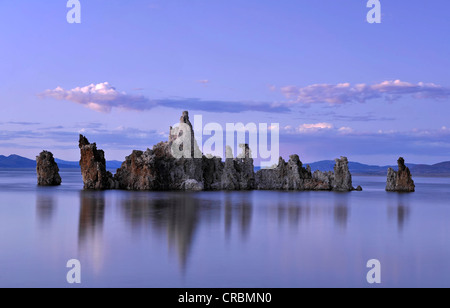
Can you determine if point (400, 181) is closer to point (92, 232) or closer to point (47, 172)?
point (47, 172)

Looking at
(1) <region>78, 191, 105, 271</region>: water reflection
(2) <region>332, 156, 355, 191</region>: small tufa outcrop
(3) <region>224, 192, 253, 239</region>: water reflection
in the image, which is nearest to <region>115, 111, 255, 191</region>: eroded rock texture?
(2) <region>332, 156, 355, 191</region>: small tufa outcrop

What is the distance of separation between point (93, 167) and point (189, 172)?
428 inches

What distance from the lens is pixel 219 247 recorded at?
58.1ft

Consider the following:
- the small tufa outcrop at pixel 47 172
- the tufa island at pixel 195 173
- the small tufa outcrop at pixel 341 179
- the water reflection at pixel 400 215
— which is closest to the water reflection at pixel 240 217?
the water reflection at pixel 400 215

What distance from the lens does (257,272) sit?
13.6 m

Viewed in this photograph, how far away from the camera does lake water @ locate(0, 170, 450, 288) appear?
1295cm

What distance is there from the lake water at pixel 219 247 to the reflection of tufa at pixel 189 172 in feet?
75.6

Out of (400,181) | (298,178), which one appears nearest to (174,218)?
(298,178)

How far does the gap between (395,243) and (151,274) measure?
1128cm

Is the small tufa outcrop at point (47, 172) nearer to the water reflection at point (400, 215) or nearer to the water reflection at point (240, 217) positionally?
the water reflection at point (240, 217)

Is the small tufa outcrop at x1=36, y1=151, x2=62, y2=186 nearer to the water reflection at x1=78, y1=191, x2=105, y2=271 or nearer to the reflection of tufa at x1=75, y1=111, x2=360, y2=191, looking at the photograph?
the reflection of tufa at x1=75, y1=111, x2=360, y2=191

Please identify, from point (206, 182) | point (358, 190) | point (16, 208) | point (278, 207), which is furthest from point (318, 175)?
point (16, 208)
